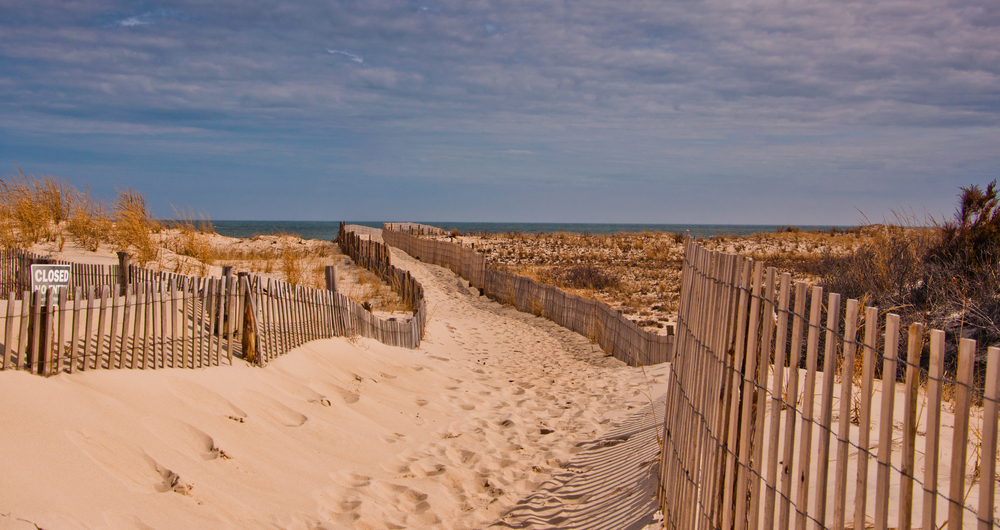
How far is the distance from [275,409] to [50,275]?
179 centimetres

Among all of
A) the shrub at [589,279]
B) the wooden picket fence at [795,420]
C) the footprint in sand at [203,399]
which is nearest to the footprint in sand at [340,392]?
the footprint in sand at [203,399]

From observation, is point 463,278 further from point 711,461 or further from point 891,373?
point 891,373

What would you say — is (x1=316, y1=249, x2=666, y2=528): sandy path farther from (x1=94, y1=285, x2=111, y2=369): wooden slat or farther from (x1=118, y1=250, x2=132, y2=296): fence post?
(x1=118, y1=250, x2=132, y2=296): fence post

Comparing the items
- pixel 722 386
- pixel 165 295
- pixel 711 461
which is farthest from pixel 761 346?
pixel 165 295

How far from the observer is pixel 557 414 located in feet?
19.7

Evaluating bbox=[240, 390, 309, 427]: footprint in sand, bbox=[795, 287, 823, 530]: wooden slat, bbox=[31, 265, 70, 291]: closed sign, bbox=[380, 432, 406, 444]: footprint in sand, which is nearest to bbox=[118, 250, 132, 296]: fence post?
bbox=[31, 265, 70, 291]: closed sign

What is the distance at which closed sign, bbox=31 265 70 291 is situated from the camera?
409 centimetres

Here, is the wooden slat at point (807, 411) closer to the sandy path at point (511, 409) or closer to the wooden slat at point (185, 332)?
the sandy path at point (511, 409)

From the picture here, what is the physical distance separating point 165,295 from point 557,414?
3.61m

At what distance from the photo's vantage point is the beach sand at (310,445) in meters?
2.88

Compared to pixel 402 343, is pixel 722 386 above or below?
above

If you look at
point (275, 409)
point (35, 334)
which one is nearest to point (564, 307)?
point (275, 409)

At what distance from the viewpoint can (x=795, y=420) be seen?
2168mm

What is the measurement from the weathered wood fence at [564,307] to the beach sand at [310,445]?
2.11 ft
